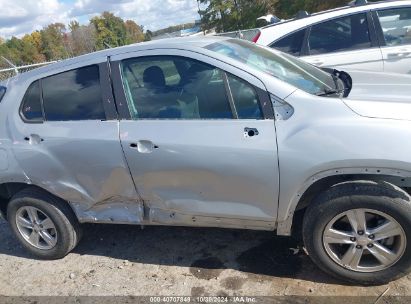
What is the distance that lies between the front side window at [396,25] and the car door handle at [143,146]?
3790mm

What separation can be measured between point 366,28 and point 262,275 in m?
3.71

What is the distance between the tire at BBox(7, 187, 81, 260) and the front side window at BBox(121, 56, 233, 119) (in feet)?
3.94

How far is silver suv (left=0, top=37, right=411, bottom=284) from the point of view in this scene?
2730 mm

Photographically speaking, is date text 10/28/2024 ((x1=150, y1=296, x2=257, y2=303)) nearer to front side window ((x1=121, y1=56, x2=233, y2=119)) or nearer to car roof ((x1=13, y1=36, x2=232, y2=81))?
front side window ((x1=121, y1=56, x2=233, y2=119))

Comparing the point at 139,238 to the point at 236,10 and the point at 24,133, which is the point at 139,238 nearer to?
the point at 24,133

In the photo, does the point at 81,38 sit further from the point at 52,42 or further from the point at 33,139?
the point at 33,139

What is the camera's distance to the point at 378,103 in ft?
9.00

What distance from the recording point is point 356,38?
552 centimetres

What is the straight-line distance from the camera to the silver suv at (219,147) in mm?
2730

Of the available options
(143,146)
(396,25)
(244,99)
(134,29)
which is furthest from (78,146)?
(134,29)

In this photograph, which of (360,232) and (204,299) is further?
(204,299)

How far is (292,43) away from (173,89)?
3.07 m

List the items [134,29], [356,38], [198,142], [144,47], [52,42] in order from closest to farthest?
[198,142] < [144,47] < [356,38] < [52,42] < [134,29]

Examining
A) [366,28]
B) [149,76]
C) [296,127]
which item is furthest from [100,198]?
[366,28]
